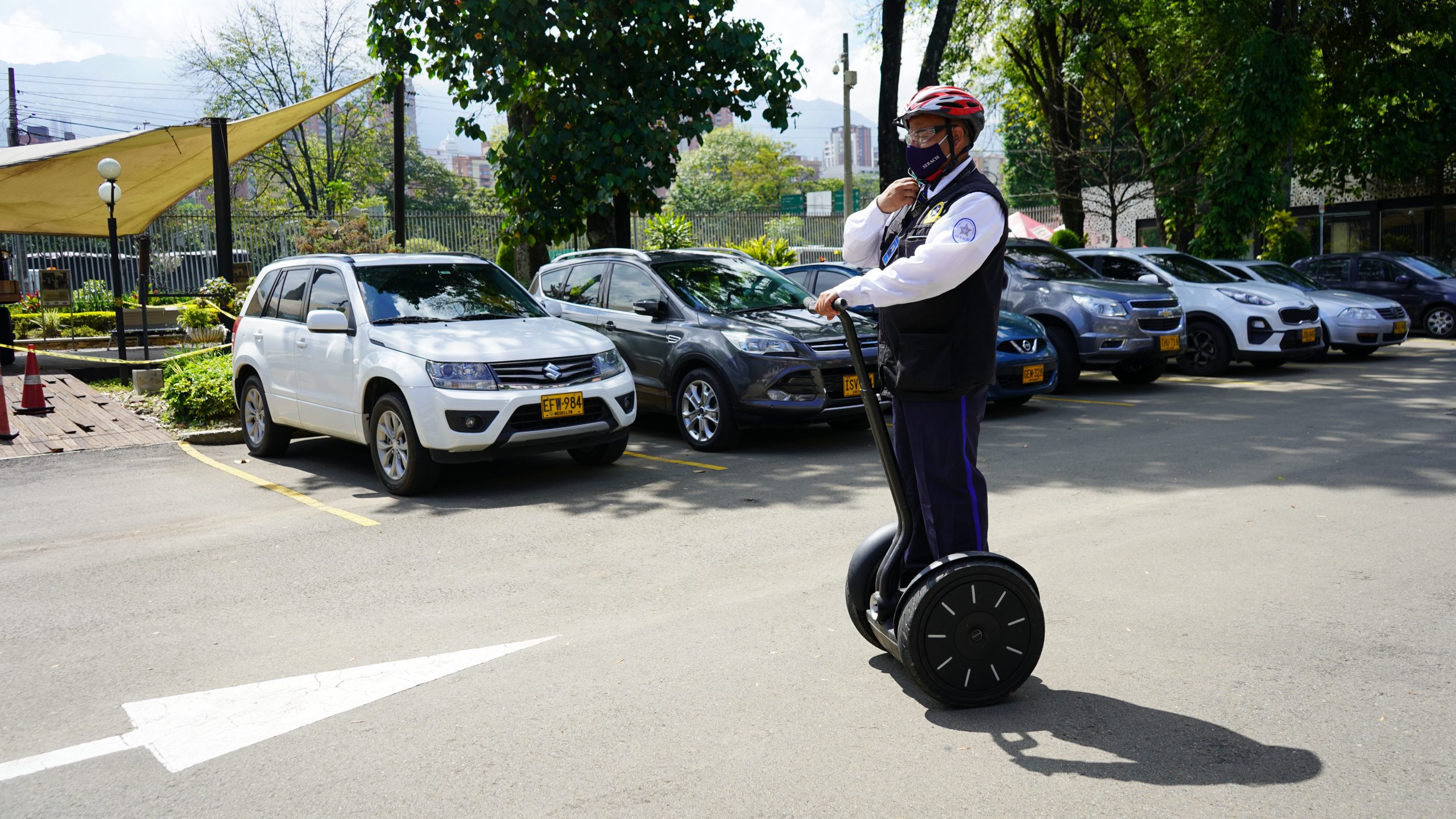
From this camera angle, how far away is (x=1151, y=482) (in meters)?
7.62

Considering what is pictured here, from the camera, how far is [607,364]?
8.41 m

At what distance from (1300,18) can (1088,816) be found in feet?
72.8

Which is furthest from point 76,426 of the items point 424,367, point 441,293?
point 424,367

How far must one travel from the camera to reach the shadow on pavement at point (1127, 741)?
3.31 metres

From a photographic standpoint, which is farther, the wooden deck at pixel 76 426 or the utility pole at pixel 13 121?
the utility pole at pixel 13 121

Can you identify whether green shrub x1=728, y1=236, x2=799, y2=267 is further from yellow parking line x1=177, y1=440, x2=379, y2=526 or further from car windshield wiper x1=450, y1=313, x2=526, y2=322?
car windshield wiper x1=450, y1=313, x2=526, y2=322

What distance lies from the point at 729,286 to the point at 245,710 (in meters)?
7.12

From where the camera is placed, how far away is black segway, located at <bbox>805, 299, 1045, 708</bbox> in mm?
3686

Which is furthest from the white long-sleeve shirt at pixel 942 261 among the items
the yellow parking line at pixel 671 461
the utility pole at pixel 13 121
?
the utility pole at pixel 13 121

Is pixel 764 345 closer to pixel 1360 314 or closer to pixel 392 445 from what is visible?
pixel 392 445

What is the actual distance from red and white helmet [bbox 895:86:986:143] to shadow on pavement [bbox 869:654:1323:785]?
196cm

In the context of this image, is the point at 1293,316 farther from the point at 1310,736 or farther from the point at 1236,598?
the point at 1310,736

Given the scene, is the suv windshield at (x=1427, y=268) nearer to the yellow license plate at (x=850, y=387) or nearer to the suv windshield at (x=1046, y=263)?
the suv windshield at (x=1046, y=263)

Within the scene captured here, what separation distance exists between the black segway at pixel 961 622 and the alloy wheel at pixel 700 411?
18.6 ft
